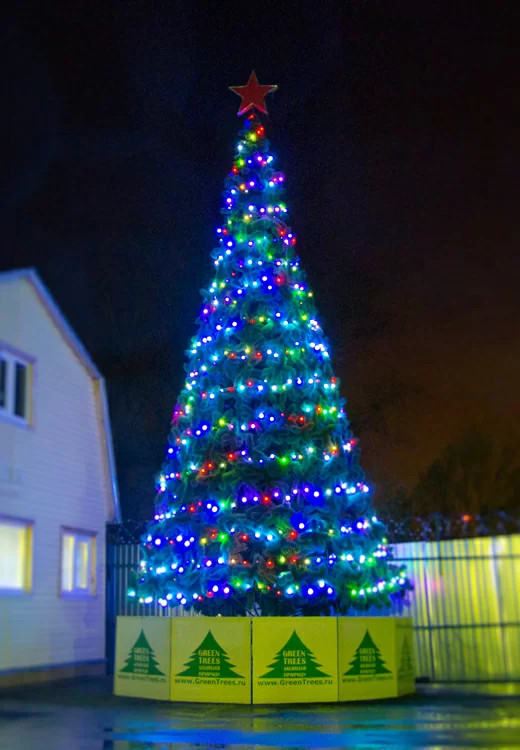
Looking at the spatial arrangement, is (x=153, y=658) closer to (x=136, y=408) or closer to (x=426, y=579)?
(x=426, y=579)

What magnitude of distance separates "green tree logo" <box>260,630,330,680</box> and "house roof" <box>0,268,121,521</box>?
8.33 m

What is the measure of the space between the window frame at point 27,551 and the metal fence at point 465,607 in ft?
9.85

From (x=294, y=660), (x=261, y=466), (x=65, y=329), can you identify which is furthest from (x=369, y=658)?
(x=65, y=329)

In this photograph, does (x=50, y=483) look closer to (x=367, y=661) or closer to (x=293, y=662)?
(x=293, y=662)

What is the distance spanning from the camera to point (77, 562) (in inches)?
689

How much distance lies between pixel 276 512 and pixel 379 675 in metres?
2.71

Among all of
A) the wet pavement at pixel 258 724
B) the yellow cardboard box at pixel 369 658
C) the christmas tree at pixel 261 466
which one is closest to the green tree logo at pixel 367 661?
the yellow cardboard box at pixel 369 658

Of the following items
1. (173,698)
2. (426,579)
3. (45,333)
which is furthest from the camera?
(45,333)

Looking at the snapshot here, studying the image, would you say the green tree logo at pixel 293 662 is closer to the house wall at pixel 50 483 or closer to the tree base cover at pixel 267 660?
the tree base cover at pixel 267 660

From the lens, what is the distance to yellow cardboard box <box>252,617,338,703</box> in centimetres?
1105

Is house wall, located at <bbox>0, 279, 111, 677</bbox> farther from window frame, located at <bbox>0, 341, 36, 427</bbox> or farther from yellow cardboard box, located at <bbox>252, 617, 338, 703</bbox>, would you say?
yellow cardboard box, located at <bbox>252, 617, 338, 703</bbox>

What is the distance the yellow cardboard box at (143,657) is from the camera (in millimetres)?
11594

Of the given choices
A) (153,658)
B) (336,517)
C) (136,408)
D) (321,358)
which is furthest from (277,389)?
(136,408)

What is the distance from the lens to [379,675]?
1171 cm
